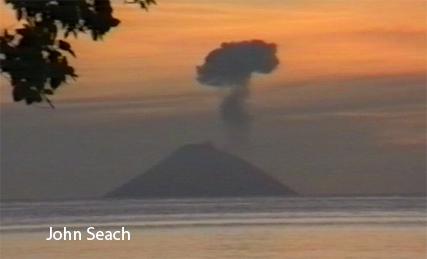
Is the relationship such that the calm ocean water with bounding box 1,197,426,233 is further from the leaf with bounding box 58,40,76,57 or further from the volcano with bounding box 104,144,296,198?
the leaf with bounding box 58,40,76,57

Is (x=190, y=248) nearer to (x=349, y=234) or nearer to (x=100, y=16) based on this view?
(x=349, y=234)

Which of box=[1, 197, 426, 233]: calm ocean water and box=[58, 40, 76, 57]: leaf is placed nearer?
box=[58, 40, 76, 57]: leaf

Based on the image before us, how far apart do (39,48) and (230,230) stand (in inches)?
595

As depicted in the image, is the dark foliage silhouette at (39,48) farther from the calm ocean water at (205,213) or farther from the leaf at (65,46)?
the calm ocean water at (205,213)

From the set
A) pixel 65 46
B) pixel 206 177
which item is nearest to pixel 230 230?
pixel 206 177

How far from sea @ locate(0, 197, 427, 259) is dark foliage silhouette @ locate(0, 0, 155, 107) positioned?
29.9 feet

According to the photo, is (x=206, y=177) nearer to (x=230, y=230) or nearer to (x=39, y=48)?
(x=230, y=230)

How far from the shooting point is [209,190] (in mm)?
23031

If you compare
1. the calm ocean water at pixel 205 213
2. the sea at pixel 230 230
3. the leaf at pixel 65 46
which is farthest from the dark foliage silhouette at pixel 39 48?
the calm ocean water at pixel 205 213

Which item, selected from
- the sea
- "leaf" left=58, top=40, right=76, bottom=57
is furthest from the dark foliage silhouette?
the sea

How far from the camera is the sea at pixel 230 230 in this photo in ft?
46.9

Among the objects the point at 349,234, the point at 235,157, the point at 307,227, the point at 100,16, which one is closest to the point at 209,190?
the point at 307,227

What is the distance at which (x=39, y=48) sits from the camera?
420 cm

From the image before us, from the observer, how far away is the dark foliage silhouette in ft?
13.6
